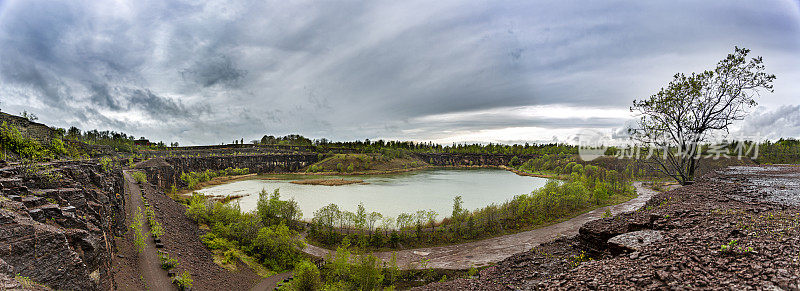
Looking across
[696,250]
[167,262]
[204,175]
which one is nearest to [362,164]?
[204,175]

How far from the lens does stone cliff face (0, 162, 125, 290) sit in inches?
342

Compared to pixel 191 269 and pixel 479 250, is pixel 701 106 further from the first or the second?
pixel 191 269

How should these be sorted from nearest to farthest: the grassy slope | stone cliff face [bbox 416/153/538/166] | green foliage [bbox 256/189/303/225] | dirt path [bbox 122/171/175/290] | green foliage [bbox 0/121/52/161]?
1. dirt path [bbox 122/171/175/290]
2. green foliage [bbox 0/121/52/161]
3. green foliage [bbox 256/189/303/225]
4. the grassy slope
5. stone cliff face [bbox 416/153/538/166]

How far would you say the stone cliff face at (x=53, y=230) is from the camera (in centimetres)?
868

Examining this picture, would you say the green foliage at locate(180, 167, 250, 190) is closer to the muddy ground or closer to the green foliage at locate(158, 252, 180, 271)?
the green foliage at locate(158, 252, 180, 271)

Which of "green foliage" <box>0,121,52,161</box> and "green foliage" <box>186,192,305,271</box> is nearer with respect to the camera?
"green foliage" <box>0,121,52,161</box>

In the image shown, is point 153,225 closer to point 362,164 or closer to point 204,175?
point 204,175

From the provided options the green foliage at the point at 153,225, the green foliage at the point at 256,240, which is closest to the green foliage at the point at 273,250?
the green foliage at the point at 256,240

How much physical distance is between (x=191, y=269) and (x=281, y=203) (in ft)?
51.0

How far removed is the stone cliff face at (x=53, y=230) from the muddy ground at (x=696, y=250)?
14.5 metres

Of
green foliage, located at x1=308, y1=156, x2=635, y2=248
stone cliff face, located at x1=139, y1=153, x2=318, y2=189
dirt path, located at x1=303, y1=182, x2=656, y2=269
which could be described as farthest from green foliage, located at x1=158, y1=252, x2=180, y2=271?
stone cliff face, located at x1=139, y1=153, x2=318, y2=189

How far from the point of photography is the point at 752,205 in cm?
896

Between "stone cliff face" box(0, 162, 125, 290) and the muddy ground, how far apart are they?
14468 mm

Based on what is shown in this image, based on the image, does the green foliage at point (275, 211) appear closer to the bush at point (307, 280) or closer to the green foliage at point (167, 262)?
the green foliage at point (167, 262)
